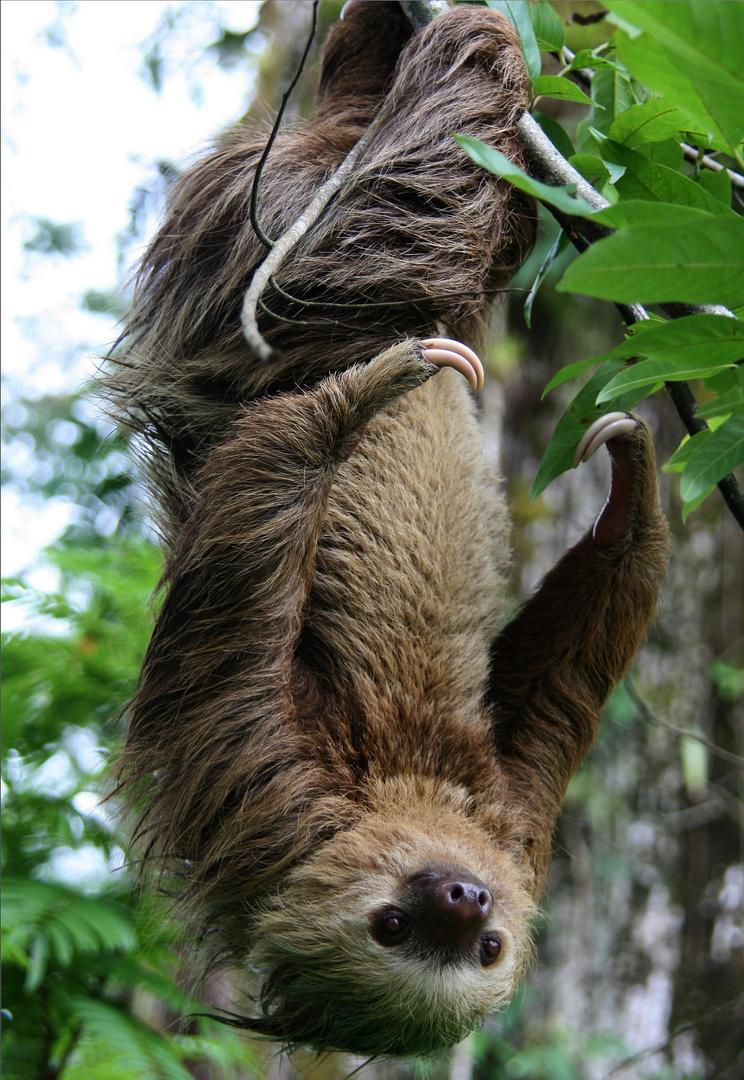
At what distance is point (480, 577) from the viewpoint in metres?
2.94

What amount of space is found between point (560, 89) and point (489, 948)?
245 cm

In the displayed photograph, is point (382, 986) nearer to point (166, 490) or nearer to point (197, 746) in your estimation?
point (197, 746)

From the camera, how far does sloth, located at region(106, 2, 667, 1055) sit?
2404mm

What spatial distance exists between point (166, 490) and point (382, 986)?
163 centimetres

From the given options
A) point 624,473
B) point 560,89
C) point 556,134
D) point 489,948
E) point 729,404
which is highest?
point 560,89

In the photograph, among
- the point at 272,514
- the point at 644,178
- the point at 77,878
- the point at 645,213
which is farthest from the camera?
the point at 77,878

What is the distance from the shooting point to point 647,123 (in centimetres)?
205

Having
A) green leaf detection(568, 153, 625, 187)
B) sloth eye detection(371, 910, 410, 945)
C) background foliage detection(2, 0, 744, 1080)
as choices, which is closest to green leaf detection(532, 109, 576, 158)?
background foliage detection(2, 0, 744, 1080)

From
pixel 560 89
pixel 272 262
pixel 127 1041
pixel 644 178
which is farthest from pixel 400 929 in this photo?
pixel 560 89

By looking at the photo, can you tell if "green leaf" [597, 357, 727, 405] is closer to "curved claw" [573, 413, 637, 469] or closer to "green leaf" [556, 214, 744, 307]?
"green leaf" [556, 214, 744, 307]

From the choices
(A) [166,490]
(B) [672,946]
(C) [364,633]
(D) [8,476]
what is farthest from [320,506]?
(D) [8,476]

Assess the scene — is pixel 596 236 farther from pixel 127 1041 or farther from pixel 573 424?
pixel 127 1041

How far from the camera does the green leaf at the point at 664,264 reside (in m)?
1.16

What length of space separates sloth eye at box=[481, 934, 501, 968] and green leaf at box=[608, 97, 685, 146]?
2178mm
